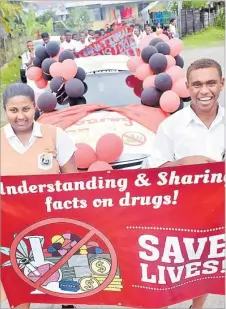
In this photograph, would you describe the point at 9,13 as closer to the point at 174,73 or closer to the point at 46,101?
the point at 46,101

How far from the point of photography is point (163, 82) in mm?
3975

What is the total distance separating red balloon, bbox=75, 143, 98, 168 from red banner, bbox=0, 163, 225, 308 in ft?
3.13

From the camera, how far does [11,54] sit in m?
4.87

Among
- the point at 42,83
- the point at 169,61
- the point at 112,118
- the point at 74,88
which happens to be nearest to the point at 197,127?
the point at 112,118

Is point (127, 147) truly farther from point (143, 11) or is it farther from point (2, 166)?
point (143, 11)

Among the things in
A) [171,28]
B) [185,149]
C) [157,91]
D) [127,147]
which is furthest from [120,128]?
[171,28]

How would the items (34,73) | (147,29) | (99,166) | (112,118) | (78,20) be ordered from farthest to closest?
(78,20)
(147,29)
(34,73)
(112,118)
(99,166)

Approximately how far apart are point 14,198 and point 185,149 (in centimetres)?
85

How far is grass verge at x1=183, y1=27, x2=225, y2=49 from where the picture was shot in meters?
3.41

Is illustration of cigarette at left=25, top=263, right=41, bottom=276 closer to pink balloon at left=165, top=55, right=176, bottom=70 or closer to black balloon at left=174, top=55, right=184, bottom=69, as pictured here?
pink balloon at left=165, top=55, right=176, bottom=70

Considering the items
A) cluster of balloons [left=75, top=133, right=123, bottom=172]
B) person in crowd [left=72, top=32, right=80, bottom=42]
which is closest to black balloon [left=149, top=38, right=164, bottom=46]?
person in crowd [left=72, top=32, right=80, bottom=42]

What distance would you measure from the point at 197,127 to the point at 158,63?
6.64 feet

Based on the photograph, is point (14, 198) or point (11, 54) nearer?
point (14, 198)

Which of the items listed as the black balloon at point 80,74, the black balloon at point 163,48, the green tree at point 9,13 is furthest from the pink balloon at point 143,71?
the green tree at point 9,13
